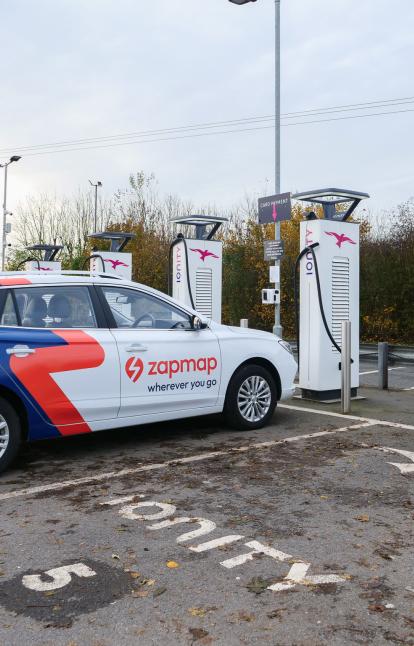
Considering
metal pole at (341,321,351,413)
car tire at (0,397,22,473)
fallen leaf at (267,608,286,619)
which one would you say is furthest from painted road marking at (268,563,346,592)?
metal pole at (341,321,351,413)

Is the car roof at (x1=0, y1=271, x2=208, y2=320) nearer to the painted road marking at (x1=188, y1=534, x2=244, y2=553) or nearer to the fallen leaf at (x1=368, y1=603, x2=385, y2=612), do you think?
the painted road marking at (x1=188, y1=534, x2=244, y2=553)

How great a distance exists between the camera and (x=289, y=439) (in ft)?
23.4

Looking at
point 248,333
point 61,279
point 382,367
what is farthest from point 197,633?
point 382,367

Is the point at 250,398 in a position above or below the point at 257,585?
above

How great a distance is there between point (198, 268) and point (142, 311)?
5.53 m

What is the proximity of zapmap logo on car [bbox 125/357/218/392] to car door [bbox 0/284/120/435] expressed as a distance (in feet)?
0.68

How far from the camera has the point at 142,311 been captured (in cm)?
682

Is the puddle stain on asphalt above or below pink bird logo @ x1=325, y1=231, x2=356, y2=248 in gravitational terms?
below

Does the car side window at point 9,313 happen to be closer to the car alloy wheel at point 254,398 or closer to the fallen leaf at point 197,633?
the car alloy wheel at point 254,398

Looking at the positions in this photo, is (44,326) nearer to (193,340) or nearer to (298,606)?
(193,340)

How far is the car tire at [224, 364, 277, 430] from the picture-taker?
290 inches

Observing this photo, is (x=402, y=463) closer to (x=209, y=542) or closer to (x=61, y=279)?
(x=209, y=542)

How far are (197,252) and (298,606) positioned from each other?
9314 mm

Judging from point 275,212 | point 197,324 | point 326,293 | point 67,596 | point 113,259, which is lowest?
point 67,596
